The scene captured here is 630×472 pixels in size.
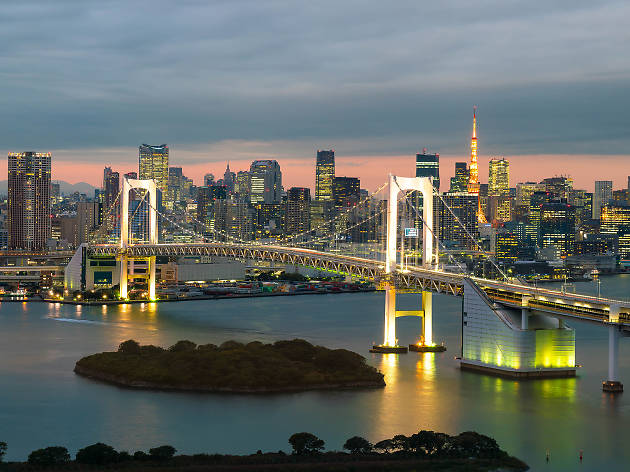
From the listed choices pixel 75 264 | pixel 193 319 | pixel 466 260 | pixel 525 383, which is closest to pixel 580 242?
pixel 466 260

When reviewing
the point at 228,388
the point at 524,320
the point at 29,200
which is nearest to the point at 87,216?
the point at 29,200

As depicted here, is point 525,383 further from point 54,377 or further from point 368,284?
point 368,284

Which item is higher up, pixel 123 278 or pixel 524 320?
pixel 123 278

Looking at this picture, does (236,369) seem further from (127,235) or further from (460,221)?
(460,221)

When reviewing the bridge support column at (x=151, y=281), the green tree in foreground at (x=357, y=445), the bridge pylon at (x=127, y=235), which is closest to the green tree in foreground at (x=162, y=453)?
the green tree in foreground at (x=357, y=445)

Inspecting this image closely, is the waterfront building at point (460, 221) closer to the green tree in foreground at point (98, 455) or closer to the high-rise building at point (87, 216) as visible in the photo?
Result: the high-rise building at point (87, 216)
